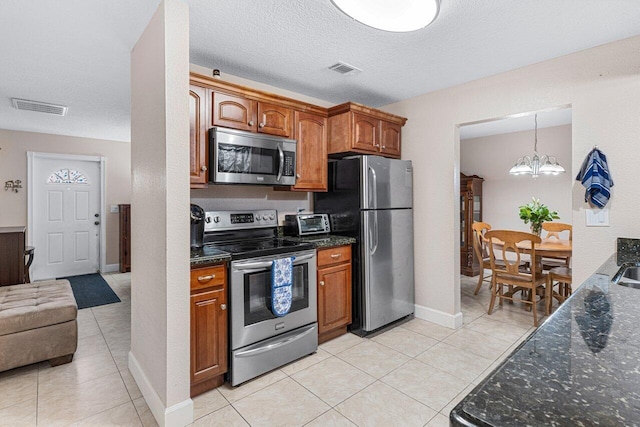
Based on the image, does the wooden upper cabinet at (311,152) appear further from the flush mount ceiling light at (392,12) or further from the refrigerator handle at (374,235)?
the flush mount ceiling light at (392,12)

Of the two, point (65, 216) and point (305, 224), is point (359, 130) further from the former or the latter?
point (65, 216)

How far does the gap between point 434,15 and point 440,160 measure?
1826 mm

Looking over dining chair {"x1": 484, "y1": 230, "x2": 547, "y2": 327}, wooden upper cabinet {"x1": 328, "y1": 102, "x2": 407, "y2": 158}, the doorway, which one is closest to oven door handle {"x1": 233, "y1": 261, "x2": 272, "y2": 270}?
wooden upper cabinet {"x1": 328, "y1": 102, "x2": 407, "y2": 158}

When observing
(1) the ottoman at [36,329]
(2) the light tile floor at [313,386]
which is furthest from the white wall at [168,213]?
(1) the ottoman at [36,329]

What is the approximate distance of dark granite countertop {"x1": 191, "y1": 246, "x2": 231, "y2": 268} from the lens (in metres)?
2.04

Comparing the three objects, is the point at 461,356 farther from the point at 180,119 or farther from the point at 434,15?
the point at 180,119

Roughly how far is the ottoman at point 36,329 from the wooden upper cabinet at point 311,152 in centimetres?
211

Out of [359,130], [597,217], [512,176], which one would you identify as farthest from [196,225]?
[512,176]

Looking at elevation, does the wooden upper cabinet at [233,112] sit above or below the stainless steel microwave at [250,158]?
above

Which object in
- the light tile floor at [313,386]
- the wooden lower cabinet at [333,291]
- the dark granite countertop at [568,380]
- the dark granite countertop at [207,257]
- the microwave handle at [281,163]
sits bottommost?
the light tile floor at [313,386]

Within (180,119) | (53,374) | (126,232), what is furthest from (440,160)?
(126,232)

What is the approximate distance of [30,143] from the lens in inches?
199

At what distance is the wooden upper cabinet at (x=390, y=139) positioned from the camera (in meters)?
3.45

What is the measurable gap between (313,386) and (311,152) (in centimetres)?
197
